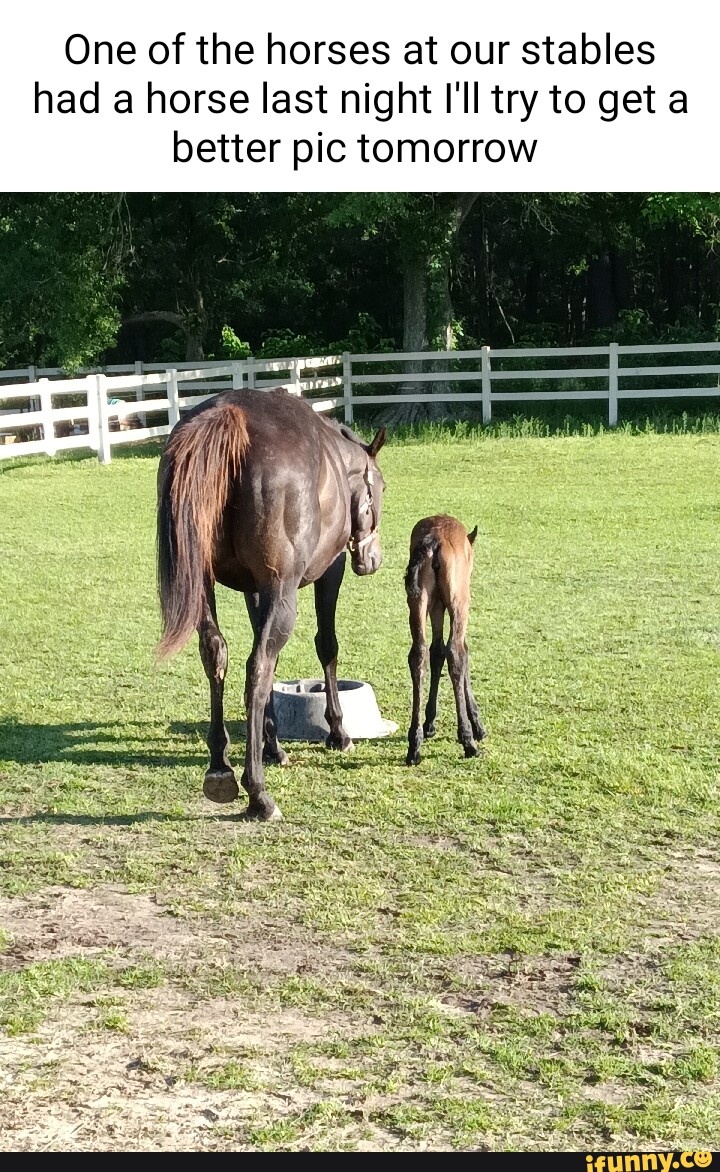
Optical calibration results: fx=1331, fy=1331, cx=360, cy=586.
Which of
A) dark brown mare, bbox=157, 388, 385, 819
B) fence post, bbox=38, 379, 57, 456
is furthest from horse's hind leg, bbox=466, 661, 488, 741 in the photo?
fence post, bbox=38, 379, 57, 456

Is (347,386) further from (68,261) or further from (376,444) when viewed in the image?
(376,444)

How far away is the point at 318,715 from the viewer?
7.21 metres

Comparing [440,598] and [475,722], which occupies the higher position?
[440,598]

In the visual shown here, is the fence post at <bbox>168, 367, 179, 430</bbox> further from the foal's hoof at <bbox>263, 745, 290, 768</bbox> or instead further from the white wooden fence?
the foal's hoof at <bbox>263, 745, 290, 768</bbox>

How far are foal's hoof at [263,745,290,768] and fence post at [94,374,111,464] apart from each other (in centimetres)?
1435

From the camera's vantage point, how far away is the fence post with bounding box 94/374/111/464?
20406 millimetres

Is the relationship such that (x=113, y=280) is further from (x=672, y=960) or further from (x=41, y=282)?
(x=672, y=960)

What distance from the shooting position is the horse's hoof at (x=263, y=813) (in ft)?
19.4

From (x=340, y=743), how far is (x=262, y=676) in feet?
4.09

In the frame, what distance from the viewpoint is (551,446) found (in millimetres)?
21297

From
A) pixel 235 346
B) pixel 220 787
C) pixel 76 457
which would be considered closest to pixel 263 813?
pixel 220 787

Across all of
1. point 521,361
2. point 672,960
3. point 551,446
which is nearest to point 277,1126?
point 672,960

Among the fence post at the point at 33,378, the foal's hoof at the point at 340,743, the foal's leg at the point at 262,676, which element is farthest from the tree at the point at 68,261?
the foal's leg at the point at 262,676

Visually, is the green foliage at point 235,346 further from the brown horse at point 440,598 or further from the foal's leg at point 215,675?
the foal's leg at point 215,675
